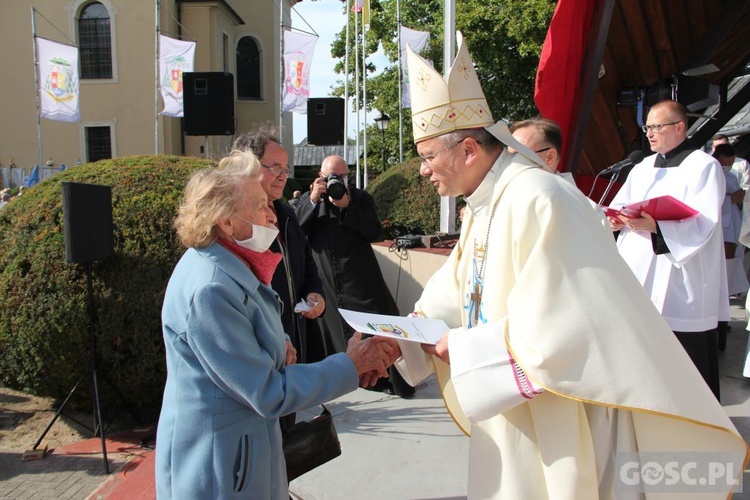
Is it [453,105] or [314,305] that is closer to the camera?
[453,105]

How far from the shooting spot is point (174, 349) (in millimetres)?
1783

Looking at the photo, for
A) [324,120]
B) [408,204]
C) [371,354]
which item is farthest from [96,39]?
[371,354]

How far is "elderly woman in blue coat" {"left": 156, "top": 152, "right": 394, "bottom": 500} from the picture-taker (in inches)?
67.0

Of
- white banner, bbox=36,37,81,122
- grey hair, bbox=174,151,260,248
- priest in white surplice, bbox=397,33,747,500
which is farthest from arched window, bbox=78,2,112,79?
priest in white surplice, bbox=397,33,747,500

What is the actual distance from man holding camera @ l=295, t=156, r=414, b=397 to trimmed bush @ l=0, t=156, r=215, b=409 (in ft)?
3.62

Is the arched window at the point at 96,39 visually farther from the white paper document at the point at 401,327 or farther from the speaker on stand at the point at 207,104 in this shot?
the white paper document at the point at 401,327

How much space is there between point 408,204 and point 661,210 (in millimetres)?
4901

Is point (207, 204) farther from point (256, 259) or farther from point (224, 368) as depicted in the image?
point (224, 368)

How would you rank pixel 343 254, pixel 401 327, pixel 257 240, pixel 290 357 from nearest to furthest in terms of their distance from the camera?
pixel 257 240 < pixel 401 327 < pixel 290 357 < pixel 343 254

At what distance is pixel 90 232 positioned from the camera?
12.7ft

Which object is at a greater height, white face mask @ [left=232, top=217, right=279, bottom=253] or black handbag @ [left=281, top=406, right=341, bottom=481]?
white face mask @ [left=232, top=217, right=279, bottom=253]

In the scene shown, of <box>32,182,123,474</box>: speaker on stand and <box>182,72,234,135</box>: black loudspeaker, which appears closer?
<box>32,182,123,474</box>: speaker on stand

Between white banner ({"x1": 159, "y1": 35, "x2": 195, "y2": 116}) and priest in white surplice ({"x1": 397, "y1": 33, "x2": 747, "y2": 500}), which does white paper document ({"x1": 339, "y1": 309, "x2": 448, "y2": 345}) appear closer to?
priest in white surplice ({"x1": 397, "y1": 33, "x2": 747, "y2": 500})

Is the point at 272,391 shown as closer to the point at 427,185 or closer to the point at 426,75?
the point at 426,75
